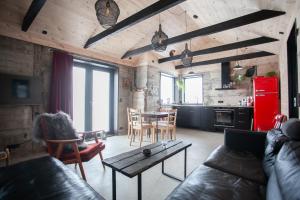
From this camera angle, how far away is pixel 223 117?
5594mm

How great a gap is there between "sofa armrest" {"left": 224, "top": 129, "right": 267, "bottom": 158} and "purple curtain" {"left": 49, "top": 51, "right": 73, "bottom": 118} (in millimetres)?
3533

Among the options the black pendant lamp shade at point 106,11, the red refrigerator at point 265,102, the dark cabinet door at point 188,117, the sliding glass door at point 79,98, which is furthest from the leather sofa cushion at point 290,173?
the dark cabinet door at point 188,117

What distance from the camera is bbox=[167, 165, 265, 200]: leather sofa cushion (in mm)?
1136

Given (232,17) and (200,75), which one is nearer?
(232,17)

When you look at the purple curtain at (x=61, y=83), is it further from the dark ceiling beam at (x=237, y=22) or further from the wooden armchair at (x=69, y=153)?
the dark ceiling beam at (x=237, y=22)

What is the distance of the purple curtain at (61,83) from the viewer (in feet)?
12.0

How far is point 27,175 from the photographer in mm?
1435

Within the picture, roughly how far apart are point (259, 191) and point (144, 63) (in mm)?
4920

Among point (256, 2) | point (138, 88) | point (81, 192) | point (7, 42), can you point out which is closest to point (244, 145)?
point (81, 192)

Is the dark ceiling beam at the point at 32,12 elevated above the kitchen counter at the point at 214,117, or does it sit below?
above

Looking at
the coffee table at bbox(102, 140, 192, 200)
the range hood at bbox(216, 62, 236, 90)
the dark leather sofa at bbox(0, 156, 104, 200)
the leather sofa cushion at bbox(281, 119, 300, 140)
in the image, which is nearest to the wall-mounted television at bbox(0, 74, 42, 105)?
the dark leather sofa at bbox(0, 156, 104, 200)

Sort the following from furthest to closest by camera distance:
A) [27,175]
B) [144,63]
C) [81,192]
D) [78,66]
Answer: [144,63]
[78,66]
[27,175]
[81,192]

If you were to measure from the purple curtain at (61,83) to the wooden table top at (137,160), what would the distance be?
8.61ft

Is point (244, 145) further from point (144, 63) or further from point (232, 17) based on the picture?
point (144, 63)
